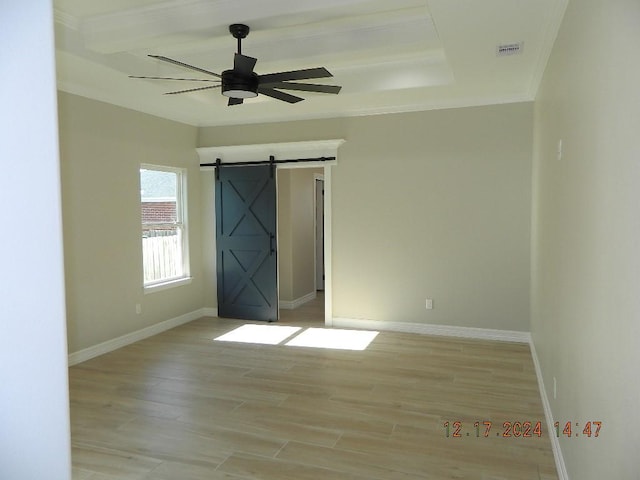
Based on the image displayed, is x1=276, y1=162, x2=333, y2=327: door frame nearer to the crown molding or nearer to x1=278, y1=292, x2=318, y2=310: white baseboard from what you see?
x1=278, y1=292, x2=318, y2=310: white baseboard

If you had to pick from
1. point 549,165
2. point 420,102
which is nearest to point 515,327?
point 549,165

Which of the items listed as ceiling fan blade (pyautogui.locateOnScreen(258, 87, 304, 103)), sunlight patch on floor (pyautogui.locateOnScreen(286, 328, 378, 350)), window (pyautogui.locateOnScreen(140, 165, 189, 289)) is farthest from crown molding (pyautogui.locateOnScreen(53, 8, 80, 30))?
Result: sunlight patch on floor (pyautogui.locateOnScreen(286, 328, 378, 350))

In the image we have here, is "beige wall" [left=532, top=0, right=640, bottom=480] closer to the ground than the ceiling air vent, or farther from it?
closer to the ground

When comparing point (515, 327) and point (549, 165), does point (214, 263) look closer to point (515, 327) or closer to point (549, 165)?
point (515, 327)

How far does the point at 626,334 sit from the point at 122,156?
519 centimetres

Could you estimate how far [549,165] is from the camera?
3.56 meters

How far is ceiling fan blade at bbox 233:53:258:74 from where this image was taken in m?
3.30

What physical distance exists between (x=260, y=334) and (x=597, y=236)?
180 inches

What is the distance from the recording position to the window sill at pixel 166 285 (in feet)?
19.1

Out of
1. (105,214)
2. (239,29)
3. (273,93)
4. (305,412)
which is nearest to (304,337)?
(305,412)

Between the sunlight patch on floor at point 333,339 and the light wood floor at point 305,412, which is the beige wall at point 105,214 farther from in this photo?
the sunlight patch on floor at point 333,339

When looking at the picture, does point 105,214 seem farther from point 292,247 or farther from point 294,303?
point 294,303

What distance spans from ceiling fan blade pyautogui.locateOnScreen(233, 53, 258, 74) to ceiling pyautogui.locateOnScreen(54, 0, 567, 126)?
307mm

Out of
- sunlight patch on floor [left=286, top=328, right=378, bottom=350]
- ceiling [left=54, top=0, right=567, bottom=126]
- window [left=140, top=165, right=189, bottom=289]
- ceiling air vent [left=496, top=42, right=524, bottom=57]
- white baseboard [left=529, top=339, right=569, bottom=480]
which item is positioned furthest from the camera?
window [left=140, top=165, right=189, bottom=289]
